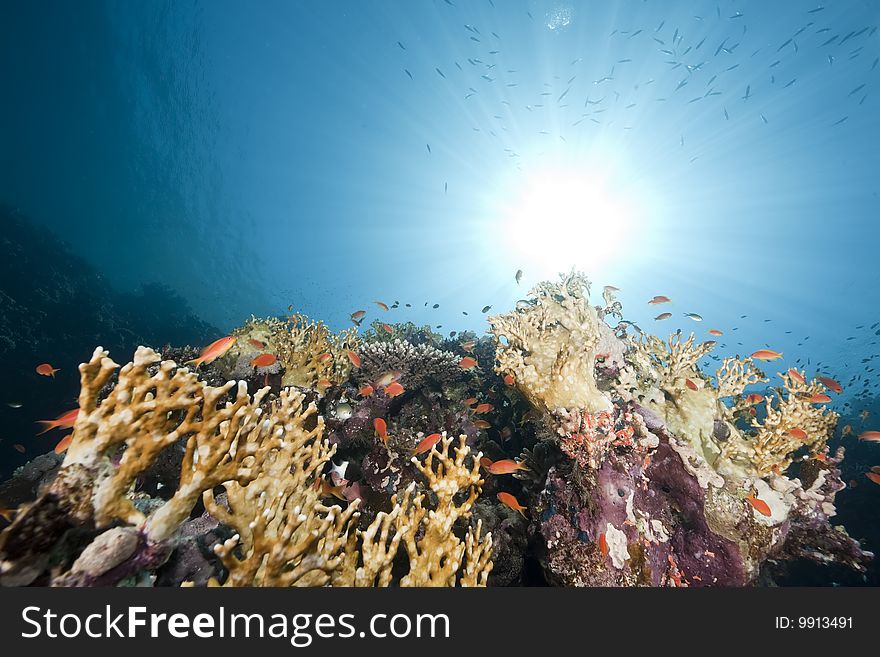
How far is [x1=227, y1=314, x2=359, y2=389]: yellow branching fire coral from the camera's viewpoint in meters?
6.38

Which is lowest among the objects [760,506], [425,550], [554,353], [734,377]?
[425,550]

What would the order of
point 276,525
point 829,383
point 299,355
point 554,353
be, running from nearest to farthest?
point 276,525
point 554,353
point 299,355
point 829,383

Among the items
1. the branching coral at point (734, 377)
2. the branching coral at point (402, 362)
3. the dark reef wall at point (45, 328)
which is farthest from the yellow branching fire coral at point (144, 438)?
the dark reef wall at point (45, 328)

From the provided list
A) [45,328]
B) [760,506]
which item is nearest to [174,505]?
[760,506]

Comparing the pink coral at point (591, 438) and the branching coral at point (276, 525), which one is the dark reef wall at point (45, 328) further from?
the pink coral at point (591, 438)

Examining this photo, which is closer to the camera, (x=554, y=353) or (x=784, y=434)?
(x=784, y=434)

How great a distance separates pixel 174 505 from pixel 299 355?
4397 mm

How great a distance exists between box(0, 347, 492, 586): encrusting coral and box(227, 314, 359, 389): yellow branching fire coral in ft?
11.9

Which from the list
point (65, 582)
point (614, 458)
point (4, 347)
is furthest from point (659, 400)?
point (4, 347)

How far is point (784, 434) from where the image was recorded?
17.7 feet

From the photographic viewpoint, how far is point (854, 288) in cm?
6988

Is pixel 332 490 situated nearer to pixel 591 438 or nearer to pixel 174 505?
pixel 174 505

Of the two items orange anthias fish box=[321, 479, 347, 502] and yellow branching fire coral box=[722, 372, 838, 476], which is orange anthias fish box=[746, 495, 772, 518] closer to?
yellow branching fire coral box=[722, 372, 838, 476]

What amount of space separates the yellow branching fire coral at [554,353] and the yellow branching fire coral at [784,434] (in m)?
2.50
